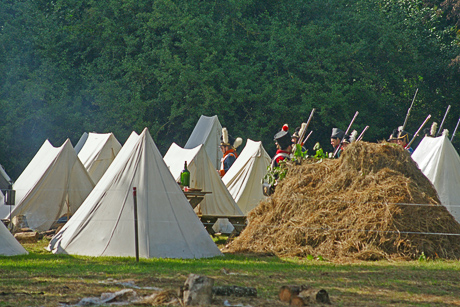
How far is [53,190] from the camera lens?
13.8 m

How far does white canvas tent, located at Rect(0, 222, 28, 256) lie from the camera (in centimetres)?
897

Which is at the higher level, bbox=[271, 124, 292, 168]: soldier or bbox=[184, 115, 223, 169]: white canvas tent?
bbox=[184, 115, 223, 169]: white canvas tent

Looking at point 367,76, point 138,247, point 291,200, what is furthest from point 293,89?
point 138,247

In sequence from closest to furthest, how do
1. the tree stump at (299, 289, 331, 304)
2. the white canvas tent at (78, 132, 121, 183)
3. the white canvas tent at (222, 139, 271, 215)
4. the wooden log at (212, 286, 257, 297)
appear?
the tree stump at (299, 289, 331, 304), the wooden log at (212, 286, 257, 297), the white canvas tent at (222, 139, 271, 215), the white canvas tent at (78, 132, 121, 183)

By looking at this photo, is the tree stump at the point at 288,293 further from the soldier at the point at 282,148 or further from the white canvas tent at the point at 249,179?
the white canvas tent at the point at 249,179

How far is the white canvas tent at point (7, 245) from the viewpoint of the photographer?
29.4 feet

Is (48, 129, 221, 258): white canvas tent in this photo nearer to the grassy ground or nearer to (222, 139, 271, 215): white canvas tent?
the grassy ground

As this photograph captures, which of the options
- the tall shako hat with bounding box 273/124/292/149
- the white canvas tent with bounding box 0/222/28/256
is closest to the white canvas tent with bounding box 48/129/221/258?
the white canvas tent with bounding box 0/222/28/256

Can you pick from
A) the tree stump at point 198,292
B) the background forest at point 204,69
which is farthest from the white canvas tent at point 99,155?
the tree stump at point 198,292

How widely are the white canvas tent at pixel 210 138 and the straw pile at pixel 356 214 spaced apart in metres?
8.45

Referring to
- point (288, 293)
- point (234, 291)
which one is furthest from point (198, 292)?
point (288, 293)

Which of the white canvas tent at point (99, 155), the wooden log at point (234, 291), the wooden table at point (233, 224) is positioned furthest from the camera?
the white canvas tent at point (99, 155)

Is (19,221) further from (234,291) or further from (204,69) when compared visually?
(204,69)

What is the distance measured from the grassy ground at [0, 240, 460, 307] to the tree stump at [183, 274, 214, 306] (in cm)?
11
